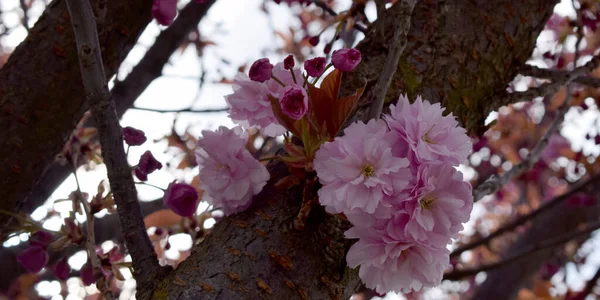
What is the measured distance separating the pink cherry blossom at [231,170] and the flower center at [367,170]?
215mm

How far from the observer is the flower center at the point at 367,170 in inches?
30.5

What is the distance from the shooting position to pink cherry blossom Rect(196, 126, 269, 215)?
93cm

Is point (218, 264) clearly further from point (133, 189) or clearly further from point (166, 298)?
point (133, 189)

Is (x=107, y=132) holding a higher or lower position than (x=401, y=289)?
higher

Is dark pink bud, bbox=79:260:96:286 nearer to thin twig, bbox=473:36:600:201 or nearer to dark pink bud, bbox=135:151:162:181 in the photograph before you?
dark pink bud, bbox=135:151:162:181

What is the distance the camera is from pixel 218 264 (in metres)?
0.88

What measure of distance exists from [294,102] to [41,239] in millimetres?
798

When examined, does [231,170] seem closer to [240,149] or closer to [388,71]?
[240,149]

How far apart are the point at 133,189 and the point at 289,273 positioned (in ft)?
1.10

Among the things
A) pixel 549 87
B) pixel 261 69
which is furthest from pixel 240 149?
pixel 549 87

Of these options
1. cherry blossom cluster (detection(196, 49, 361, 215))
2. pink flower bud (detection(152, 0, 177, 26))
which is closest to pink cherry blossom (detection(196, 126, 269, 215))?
cherry blossom cluster (detection(196, 49, 361, 215))

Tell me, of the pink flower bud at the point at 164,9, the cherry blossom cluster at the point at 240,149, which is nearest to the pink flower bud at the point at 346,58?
the cherry blossom cluster at the point at 240,149

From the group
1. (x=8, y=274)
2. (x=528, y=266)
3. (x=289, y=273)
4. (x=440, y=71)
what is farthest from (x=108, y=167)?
(x=528, y=266)

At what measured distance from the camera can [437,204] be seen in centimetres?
80
